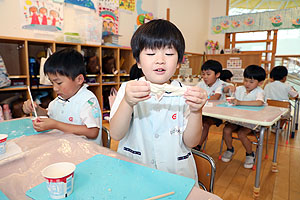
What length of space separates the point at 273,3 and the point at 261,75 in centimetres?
557

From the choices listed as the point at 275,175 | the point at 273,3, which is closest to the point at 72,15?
the point at 275,175

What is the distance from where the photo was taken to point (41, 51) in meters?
3.34

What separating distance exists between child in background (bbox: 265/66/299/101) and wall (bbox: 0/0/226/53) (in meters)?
3.22

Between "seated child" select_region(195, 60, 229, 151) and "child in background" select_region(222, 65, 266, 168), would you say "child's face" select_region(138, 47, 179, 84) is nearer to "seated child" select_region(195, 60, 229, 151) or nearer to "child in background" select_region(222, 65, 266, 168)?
"child in background" select_region(222, 65, 266, 168)

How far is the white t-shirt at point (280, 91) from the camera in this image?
10.9 feet

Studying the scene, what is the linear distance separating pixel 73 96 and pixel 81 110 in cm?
16

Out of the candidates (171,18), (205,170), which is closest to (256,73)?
(205,170)

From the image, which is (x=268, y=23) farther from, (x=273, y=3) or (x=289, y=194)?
(x=289, y=194)

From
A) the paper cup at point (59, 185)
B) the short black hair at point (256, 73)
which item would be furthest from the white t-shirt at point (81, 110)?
the short black hair at point (256, 73)

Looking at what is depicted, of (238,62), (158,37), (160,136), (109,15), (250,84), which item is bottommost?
(160,136)

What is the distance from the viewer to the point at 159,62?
2.72 ft

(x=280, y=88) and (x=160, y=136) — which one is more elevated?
(x=280, y=88)

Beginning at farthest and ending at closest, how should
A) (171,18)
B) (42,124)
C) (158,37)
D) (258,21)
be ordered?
(258,21), (171,18), (42,124), (158,37)

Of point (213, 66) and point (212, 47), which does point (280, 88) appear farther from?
point (212, 47)
